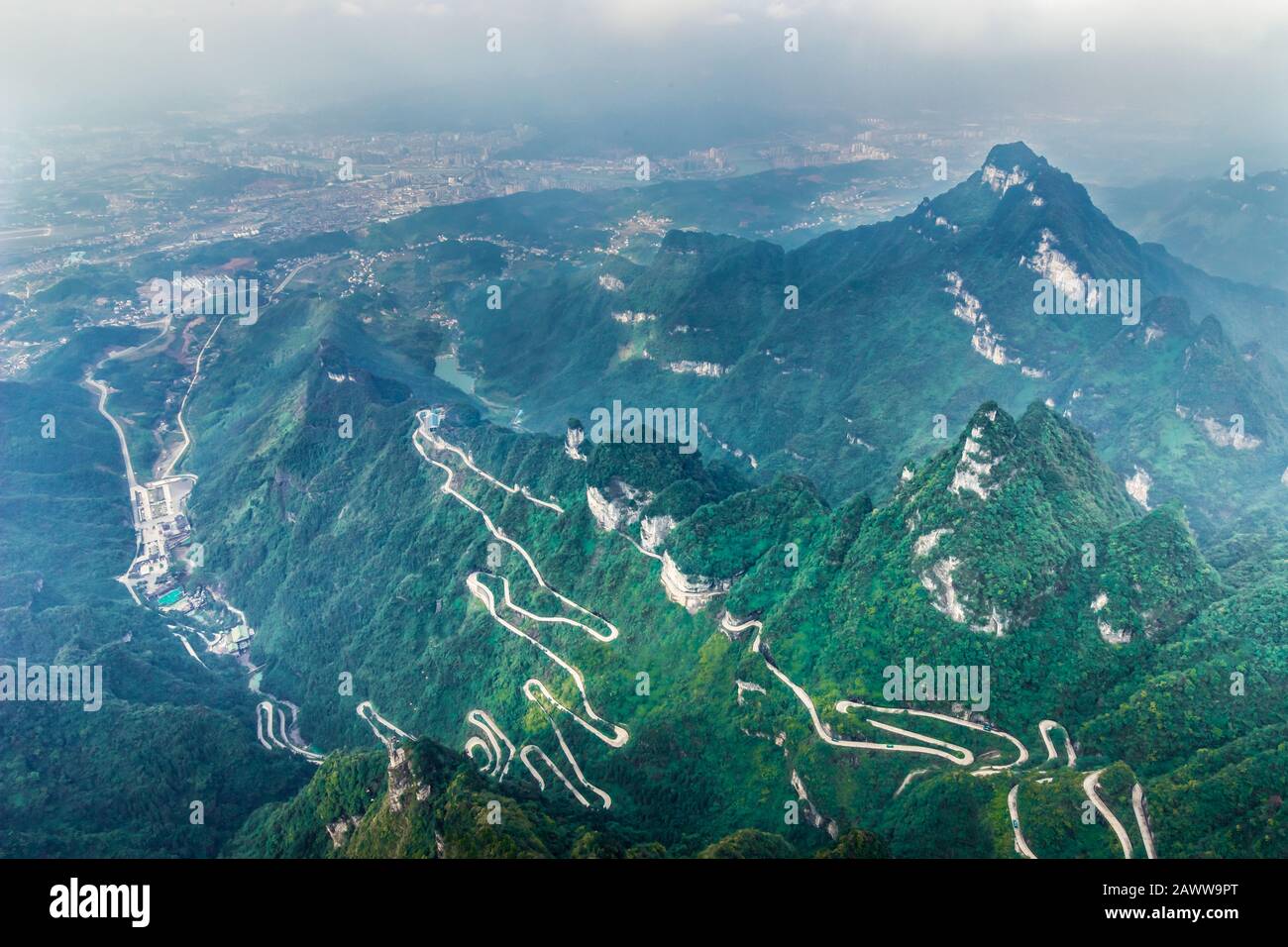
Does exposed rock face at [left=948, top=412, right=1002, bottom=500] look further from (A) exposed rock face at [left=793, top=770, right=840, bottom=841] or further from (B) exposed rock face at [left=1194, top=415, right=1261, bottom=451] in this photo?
(B) exposed rock face at [left=1194, top=415, right=1261, bottom=451]

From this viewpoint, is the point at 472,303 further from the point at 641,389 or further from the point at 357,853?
the point at 357,853

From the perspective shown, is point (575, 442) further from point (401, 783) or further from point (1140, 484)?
point (1140, 484)

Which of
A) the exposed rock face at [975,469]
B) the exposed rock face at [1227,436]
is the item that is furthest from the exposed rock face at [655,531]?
the exposed rock face at [1227,436]

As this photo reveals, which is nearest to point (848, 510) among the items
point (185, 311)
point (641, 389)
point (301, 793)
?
point (301, 793)

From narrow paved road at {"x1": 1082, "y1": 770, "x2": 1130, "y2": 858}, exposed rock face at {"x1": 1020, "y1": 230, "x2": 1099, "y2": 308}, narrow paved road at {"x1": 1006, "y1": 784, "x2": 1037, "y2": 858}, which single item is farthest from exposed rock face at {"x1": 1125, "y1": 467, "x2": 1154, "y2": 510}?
narrow paved road at {"x1": 1006, "y1": 784, "x2": 1037, "y2": 858}

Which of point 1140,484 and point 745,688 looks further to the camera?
point 1140,484

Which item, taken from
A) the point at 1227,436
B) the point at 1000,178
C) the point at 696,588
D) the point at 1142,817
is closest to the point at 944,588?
the point at 1142,817
